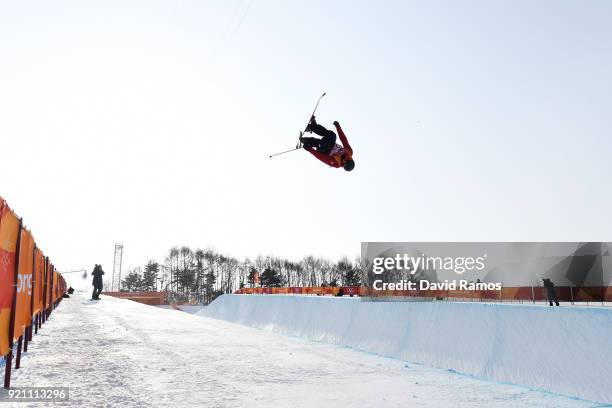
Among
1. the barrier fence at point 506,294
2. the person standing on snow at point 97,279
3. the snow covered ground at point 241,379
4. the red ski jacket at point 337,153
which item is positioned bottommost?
the barrier fence at point 506,294

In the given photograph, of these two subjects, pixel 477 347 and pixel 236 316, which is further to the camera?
pixel 236 316

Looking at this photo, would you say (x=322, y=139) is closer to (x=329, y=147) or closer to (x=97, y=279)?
(x=329, y=147)

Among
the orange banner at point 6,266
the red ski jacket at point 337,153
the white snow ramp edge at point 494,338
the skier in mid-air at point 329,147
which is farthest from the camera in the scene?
the red ski jacket at point 337,153

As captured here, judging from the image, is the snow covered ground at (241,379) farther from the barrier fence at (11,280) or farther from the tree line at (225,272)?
the tree line at (225,272)

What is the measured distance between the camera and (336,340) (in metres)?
11.3

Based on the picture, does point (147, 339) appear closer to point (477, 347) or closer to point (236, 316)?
point (477, 347)

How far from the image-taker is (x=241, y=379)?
620 centimetres

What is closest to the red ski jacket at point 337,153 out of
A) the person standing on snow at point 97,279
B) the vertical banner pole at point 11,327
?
the vertical banner pole at point 11,327

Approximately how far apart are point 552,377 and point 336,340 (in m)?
6.09

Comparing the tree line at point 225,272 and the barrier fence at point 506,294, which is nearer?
the barrier fence at point 506,294

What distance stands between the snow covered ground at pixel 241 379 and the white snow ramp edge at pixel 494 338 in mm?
291

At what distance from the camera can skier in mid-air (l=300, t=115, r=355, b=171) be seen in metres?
12.4

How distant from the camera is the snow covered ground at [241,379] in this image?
202 inches

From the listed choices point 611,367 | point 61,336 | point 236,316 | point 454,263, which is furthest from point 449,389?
point 454,263
